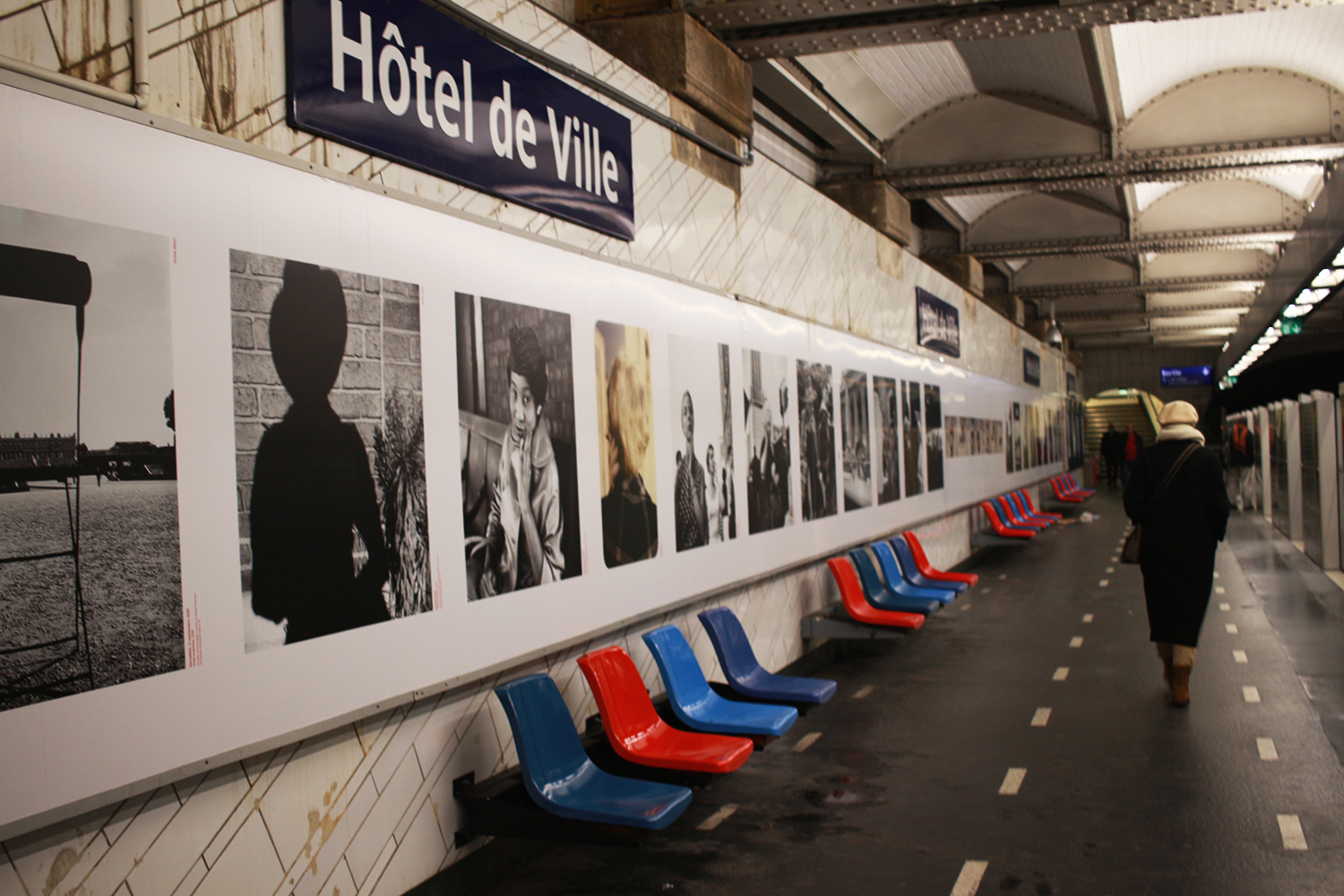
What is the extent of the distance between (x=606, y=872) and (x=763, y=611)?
2.88m

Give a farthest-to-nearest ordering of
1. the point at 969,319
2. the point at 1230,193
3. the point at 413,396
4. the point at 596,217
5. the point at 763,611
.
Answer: the point at 969,319
the point at 1230,193
the point at 763,611
the point at 596,217
the point at 413,396

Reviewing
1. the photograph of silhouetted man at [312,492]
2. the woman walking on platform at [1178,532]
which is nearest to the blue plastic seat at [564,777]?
the photograph of silhouetted man at [312,492]

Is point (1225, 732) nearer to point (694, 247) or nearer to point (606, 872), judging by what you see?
point (606, 872)

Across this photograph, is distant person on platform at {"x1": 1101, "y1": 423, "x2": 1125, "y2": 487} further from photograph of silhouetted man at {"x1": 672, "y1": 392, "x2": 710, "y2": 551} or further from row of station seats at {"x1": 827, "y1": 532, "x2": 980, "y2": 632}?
photograph of silhouetted man at {"x1": 672, "y1": 392, "x2": 710, "y2": 551}

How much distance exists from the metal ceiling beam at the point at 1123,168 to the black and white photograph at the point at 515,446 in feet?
20.6

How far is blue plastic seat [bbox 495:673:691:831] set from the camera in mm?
3354

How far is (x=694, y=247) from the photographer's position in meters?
5.52

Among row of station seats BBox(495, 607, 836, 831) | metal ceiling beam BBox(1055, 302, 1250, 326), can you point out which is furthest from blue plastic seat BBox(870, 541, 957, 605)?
metal ceiling beam BBox(1055, 302, 1250, 326)

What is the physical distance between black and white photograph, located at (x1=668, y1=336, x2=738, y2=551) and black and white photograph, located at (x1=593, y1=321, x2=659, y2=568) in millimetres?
290

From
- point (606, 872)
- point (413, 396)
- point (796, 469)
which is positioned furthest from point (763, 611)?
point (413, 396)

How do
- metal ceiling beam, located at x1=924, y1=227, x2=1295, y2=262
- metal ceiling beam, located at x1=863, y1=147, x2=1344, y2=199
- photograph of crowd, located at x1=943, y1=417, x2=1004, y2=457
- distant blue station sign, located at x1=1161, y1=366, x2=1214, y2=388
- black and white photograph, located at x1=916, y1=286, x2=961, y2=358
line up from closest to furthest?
metal ceiling beam, located at x1=863, y1=147, x2=1344, y2=199, black and white photograph, located at x1=916, y1=286, x2=961, y2=358, photograph of crowd, located at x1=943, y1=417, x2=1004, y2=457, metal ceiling beam, located at x1=924, y1=227, x2=1295, y2=262, distant blue station sign, located at x1=1161, y1=366, x2=1214, y2=388

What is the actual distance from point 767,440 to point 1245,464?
18.1 meters

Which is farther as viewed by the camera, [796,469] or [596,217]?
[796,469]

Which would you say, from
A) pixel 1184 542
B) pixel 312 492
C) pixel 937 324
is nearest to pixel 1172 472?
pixel 1184 542
